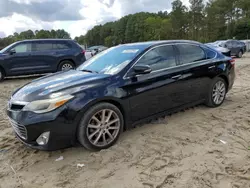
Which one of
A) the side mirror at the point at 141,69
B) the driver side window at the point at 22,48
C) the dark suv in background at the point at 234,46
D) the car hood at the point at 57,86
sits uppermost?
the dark suv in background at the point at 234,46

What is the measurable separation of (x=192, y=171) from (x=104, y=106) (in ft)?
4.72

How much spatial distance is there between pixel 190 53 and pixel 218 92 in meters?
1.15

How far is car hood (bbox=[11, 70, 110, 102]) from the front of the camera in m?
3.57

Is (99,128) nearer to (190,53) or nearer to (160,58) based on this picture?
(160,58)

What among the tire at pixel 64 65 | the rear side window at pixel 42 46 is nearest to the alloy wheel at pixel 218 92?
the tire at pixel 64 65

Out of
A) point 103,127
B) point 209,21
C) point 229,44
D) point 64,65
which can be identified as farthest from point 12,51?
point 209,21

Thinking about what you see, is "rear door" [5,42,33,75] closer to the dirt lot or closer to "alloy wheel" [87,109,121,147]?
the dirt lot

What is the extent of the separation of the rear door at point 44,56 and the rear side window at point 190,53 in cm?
724

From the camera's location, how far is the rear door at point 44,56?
35.4ft

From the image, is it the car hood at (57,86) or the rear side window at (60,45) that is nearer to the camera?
the car hood at (57,86)

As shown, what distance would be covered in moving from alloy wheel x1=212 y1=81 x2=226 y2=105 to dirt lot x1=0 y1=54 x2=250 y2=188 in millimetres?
842

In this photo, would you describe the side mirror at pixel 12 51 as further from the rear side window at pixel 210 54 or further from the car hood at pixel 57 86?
the rear side window at pixel 210 54

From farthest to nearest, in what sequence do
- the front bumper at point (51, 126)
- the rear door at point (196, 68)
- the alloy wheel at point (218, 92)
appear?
the alloy wheel at point (218, 92) → the rear door at point (196, 68) → the front bumper at point (51, 126)

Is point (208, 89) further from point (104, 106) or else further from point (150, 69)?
point (104, 106)
